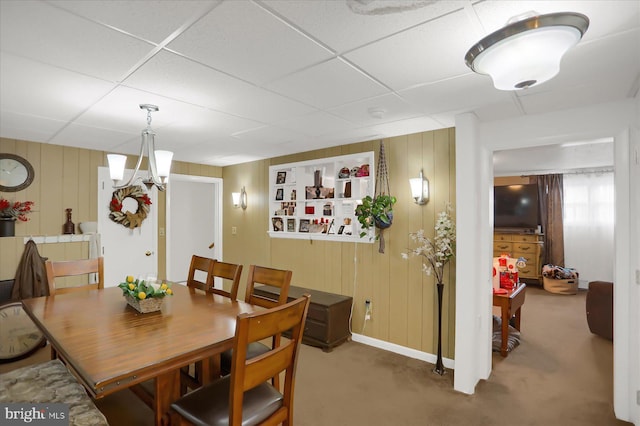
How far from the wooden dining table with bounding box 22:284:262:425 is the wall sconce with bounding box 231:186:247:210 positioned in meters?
2.87

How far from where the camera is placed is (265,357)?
1446 millimetres

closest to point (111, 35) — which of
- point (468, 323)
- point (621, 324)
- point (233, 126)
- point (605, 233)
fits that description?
point (233, 126)

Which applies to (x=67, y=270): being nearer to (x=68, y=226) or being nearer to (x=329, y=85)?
(x=68, y=226)

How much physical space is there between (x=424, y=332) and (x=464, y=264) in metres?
0.96

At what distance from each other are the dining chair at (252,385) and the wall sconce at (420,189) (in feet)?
6.59

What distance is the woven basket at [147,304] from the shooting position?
1999 mm

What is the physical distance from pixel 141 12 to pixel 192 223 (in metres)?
5.01

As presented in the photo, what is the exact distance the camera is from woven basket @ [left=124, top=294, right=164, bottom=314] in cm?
200

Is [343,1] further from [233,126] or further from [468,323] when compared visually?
[468,323]

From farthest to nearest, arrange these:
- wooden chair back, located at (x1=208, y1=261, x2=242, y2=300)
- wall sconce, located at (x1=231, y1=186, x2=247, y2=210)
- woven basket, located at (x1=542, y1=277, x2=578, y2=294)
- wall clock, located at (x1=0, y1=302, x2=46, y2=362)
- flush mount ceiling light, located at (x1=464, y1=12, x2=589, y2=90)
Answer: woven basket, located at (x1=542, y1=277, x2=578, y2=294)
wall sconce, located at (x1=231, y1=186, x2=247, y2=210)
wall clock, located at (x1=0, y1=302, x2=46, y2=362)
wooden chair back, located at (x1=208, y1=261, x2=242, y2=300)
flush mount ceiling light, located at (x1=464, y1=12, x2=589, y2=90)

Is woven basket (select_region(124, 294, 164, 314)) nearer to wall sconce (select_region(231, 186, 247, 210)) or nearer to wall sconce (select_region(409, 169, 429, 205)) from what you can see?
wall sconce (select_region(409, 169, 429, 205))

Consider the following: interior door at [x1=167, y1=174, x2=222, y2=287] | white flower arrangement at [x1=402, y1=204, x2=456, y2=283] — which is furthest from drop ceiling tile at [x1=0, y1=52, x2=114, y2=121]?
interior door at [x1=167, y1=174, x2=222, y2=287]

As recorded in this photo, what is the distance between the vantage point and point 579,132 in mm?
2477

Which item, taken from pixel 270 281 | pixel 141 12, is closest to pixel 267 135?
pixel 270 281
